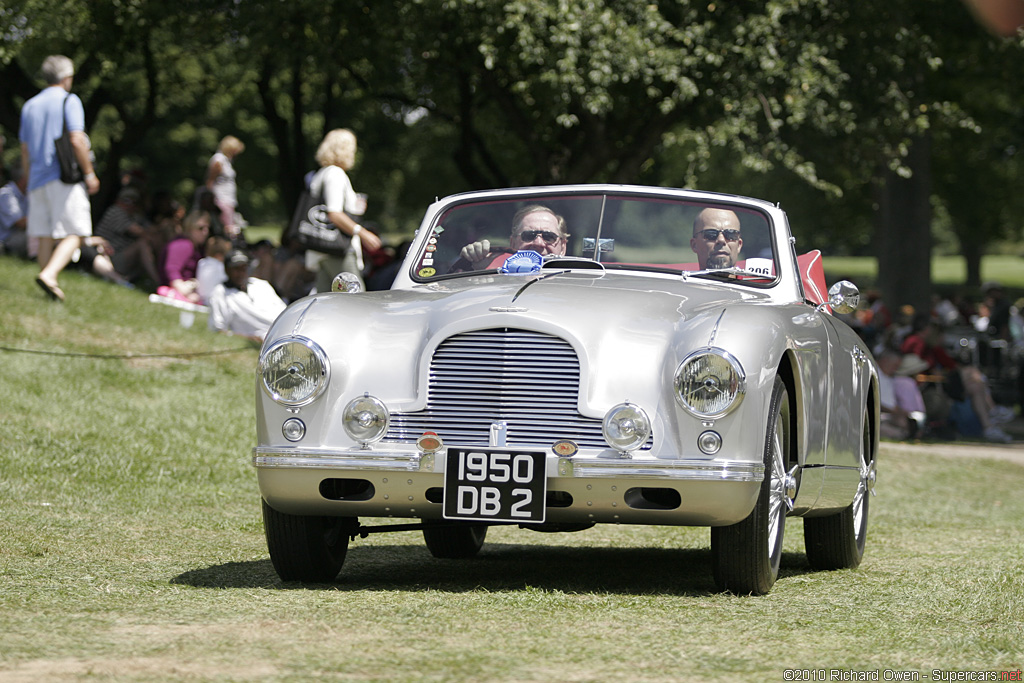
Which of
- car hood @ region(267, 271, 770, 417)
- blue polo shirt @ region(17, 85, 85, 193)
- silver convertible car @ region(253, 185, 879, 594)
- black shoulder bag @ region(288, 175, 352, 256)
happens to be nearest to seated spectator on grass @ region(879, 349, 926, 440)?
black shoulder bag @ region(288, 175, 352, 256)

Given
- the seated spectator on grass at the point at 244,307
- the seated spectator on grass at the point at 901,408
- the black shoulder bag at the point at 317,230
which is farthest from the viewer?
the seated spectator on grass at the point at 901,408

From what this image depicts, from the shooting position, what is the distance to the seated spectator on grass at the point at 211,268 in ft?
50.2

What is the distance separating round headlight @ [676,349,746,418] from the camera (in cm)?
502

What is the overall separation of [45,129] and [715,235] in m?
7.82

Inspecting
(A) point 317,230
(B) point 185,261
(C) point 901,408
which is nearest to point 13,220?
(B) point 185,261

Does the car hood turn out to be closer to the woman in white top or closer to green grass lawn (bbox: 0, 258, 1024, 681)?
green grass lawn (bbox: 0, 258, 1024, 681)

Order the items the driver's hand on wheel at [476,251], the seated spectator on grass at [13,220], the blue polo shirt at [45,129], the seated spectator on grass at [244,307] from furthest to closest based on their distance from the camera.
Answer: the seated spectator on grass at [13,220]
the seated spectator on grass at [244,307]
the blue polo shirt at [45,129]
the driver's hand on wheel at [476,251]

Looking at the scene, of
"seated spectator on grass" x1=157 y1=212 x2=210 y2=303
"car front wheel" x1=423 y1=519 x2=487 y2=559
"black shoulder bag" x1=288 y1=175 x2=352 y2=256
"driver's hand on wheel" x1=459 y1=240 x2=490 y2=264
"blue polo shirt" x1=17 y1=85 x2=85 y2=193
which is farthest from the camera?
"seated spectator on grass" x1=157 y1=212 x2=210 y2=303

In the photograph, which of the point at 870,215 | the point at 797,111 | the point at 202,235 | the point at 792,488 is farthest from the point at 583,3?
the point at 870,215

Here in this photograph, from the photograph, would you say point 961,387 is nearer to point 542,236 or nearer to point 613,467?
point 542,236

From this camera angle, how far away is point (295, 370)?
5.34 meters

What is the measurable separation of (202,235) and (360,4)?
400 centimetres

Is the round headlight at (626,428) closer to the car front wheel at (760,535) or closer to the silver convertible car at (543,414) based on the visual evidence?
the silver convertible car at (543,414)

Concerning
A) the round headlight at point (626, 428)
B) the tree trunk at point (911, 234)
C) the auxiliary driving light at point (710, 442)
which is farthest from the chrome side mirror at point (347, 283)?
the tree trunk at point (911, 234)
